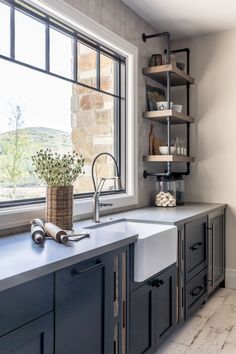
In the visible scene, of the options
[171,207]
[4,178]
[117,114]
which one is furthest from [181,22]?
[4,178]

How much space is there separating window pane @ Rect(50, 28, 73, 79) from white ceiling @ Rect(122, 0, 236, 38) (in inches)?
Answer: 33.0

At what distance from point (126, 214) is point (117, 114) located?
96 centimetres

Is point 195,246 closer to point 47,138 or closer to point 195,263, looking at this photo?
point 195,263

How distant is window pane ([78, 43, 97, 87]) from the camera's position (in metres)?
2.82

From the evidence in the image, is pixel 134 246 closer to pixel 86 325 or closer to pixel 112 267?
pixel 112 267

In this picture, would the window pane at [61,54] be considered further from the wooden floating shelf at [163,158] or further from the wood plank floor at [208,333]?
the wood plank floor at [208,333]

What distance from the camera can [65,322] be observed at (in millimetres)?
1431

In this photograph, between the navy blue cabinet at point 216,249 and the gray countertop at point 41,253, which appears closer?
the gray countertop at point 41,253

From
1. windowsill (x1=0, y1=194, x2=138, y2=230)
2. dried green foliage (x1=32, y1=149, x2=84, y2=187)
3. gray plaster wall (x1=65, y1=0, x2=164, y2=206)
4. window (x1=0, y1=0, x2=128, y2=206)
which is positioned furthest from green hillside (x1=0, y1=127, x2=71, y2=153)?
gray plaster wall (x1=65, y1=0, x2=164, y2=206)

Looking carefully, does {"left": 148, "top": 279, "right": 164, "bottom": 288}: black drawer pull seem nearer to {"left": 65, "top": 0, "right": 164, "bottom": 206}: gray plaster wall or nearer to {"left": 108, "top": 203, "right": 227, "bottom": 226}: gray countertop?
{"left": 108, "top": 203, "right": 227, "bottom": 226}: gray countertop

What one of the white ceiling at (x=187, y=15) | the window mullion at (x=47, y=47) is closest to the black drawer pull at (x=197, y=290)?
the window mullion at (x=47, y=47)

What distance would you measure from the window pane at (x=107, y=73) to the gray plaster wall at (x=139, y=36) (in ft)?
0.81

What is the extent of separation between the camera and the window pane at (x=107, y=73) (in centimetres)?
310

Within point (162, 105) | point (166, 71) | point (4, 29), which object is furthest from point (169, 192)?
point (4, 29)
